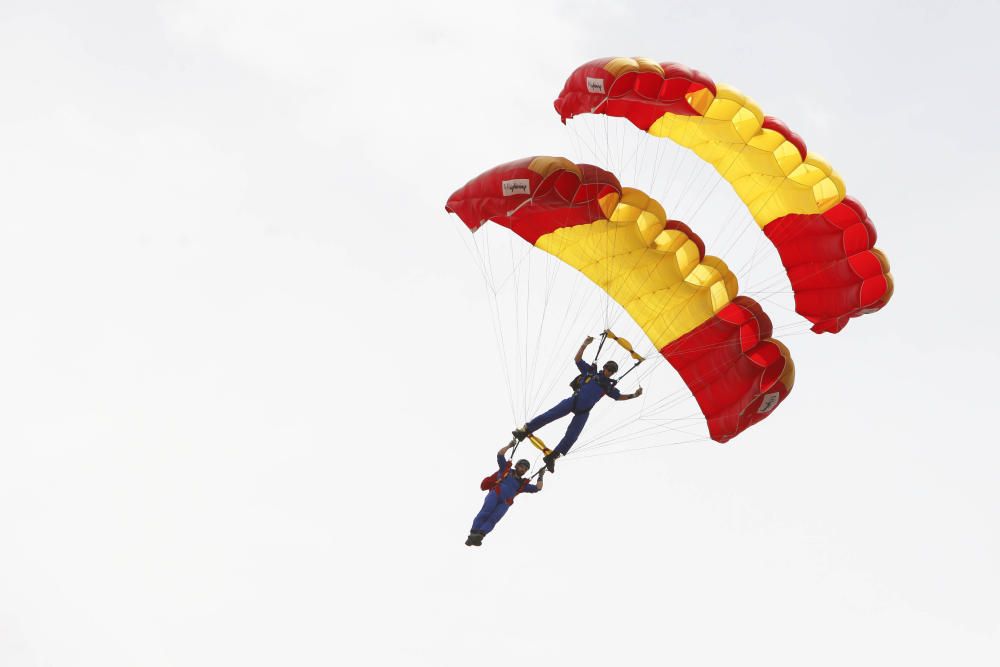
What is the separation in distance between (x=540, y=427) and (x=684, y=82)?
482 cm

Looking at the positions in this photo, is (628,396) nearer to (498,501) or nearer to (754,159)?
(498,501)

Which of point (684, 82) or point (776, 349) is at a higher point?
point (684, 82)

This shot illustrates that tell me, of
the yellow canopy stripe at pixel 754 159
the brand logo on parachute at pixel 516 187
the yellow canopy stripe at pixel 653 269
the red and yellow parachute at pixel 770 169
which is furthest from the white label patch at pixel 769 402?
the brand logo on parachute at pixel 516 187

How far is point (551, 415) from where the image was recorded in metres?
20.5

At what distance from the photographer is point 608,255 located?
21656mm

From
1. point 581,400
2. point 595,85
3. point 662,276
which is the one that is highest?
point 595,85

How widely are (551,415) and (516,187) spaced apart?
9.90 feet

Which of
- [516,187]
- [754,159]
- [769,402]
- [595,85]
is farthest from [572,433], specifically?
[595,85]

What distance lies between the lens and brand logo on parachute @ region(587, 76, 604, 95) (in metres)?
19.1

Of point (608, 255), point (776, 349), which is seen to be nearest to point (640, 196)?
point (608, 255)

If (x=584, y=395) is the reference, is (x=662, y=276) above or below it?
above

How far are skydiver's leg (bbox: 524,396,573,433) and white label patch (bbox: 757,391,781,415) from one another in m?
2.56

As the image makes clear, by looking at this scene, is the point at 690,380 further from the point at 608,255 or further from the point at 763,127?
the point at 763,127

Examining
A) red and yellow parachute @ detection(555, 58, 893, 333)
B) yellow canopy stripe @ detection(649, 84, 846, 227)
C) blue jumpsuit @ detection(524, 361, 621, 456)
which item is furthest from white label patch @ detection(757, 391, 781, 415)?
yellow canopy stripe @ detection(649, 84, 846, 227)
